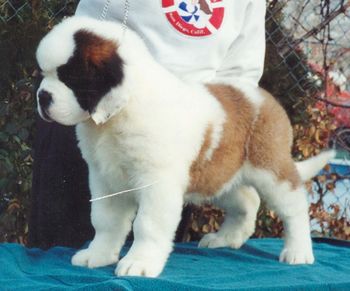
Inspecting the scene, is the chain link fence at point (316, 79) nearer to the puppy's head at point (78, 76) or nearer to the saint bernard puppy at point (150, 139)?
the saint bernard puppy at point (150, 139)

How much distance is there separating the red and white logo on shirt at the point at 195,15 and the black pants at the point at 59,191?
0.78 meters

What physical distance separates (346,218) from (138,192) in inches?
122

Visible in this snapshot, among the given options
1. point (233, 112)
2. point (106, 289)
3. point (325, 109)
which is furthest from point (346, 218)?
point (106, 289)

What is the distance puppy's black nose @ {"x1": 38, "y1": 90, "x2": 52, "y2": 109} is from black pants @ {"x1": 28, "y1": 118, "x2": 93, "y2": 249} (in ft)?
3.42

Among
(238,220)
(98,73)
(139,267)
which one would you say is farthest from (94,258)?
(238,220)

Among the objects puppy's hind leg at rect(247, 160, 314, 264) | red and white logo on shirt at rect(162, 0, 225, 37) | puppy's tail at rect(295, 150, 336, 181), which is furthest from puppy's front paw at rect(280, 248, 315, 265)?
red and white logo on shirt at rect(162, 0, 225, 37)

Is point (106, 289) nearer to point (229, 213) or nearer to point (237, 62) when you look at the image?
point (229, 213)

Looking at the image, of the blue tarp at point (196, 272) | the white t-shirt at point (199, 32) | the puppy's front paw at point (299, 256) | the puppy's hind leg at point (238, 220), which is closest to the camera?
the blue tarp at point (196, 272)

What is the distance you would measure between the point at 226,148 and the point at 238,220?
67 centimetres

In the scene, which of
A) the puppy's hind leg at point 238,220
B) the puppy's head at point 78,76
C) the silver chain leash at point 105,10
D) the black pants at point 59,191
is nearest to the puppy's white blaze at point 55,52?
the puppy's head at point 78,76

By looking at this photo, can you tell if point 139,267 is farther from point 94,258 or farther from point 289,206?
point 289,206

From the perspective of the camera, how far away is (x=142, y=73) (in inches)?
113

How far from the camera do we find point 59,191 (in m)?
3.89

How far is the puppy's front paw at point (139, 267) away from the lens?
2826mm
